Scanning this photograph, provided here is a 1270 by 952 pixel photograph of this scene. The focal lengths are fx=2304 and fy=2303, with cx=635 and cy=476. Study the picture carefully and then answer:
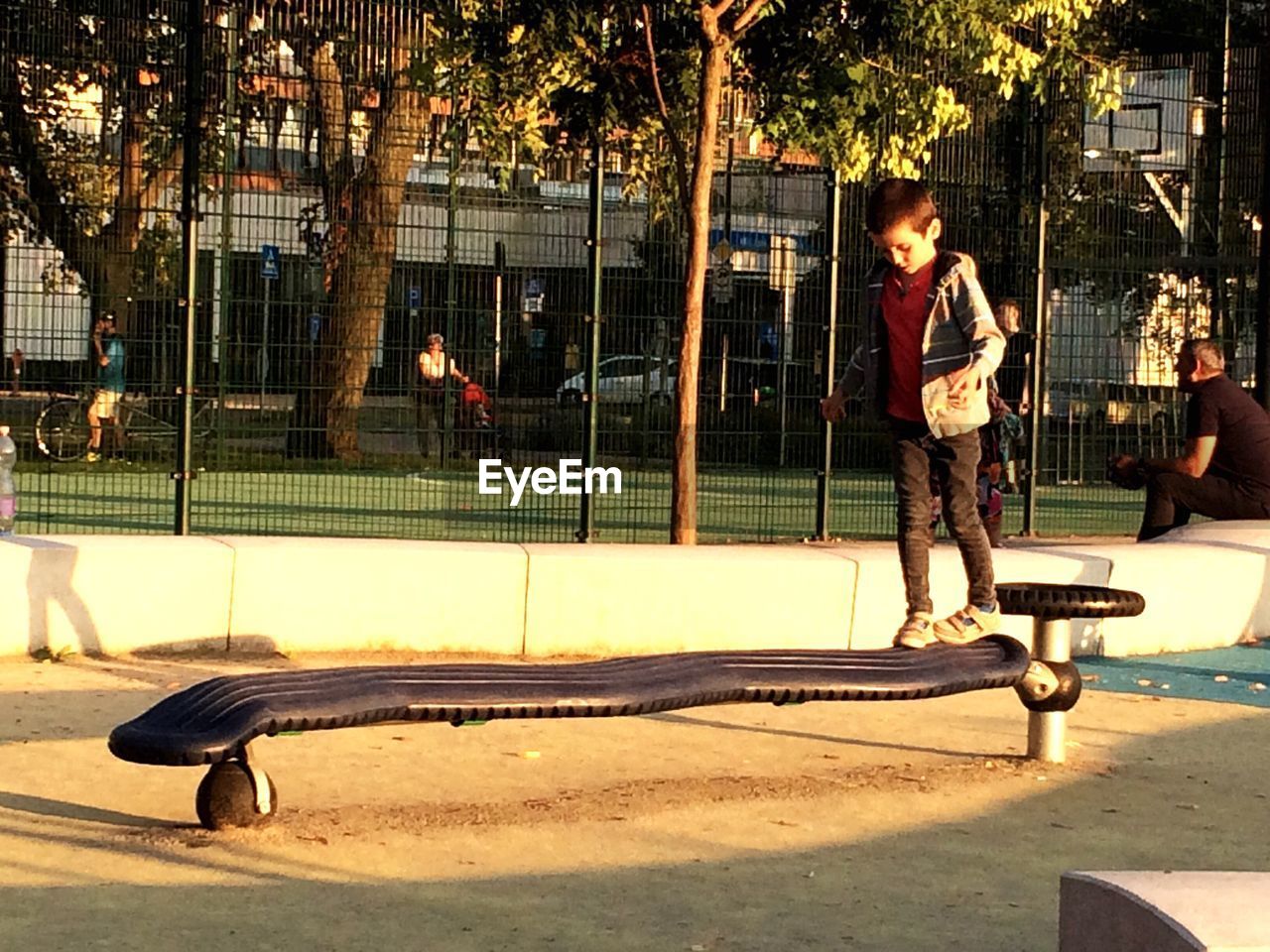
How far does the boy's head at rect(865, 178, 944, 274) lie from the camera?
8.41 m

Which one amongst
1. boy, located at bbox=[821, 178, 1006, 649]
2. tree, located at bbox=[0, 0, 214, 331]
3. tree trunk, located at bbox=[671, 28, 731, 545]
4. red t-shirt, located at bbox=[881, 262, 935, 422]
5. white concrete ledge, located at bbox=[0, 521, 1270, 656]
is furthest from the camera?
tree trunk, located at bbox=[671, 28, 731, 545]

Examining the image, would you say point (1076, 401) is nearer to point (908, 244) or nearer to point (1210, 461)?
point (1210, 461)

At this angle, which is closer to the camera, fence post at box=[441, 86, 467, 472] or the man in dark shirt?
the man in dark shirt

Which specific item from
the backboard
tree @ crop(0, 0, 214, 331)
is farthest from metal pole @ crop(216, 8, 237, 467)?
the backboard

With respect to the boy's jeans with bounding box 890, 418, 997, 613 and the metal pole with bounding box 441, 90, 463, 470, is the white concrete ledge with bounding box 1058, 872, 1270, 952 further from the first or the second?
the metal pole with bounding box 441, 90, 463, 470

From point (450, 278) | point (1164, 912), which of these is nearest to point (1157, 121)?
point (450, 278)

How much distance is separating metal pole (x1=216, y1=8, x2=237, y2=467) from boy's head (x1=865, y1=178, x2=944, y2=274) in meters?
7.37

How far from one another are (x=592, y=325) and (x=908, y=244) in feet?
25.2

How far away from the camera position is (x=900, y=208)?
27.5 feet

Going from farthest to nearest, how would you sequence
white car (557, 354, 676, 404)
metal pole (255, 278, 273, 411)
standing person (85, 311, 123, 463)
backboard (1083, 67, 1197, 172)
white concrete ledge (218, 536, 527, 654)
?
backboard (1083, 67, 1197, 172) → white car (557, 354, 676, 404) → metal pole (255, 278, 273, 411) → standing person (85, 311, 123, 463) → white concrete ledge (218, 536, 527, 654)

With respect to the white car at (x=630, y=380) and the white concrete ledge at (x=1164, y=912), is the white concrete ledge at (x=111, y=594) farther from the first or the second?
the white concrete ledge at (x=1164, y=912)

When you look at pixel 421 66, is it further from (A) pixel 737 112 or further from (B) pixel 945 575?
(B) pixel 945 575

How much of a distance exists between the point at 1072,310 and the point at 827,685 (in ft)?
38.6

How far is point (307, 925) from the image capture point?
239 inches
